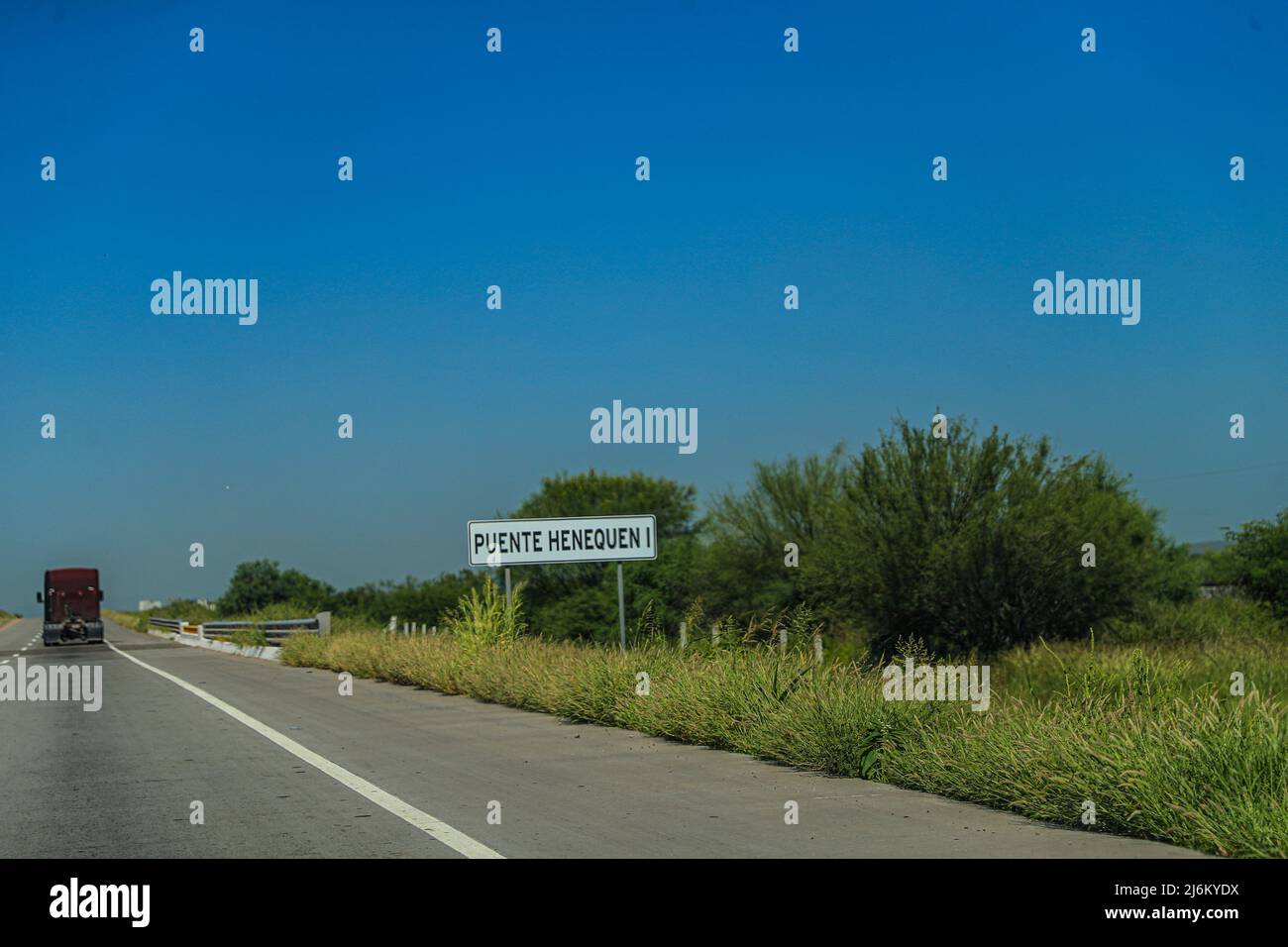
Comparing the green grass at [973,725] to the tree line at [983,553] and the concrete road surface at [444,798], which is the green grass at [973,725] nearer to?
the concrete road surface at [444,798]

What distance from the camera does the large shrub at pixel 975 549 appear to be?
3431 cm

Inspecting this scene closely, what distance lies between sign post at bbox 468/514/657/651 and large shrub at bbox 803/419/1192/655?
14178mm

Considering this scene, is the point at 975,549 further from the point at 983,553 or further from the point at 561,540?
the point at 561,540

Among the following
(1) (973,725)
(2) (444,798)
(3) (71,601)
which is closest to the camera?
(2) (444,798)

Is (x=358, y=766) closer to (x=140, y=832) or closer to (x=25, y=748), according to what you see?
(x=140, y=832)

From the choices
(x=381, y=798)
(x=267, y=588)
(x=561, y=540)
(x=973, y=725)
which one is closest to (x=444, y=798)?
(x=381, y=798)

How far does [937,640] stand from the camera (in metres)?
34.9

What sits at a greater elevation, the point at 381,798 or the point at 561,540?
the point at 561,540

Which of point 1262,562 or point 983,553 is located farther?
point 1262,562

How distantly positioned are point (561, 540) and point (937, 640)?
1601 centimetres

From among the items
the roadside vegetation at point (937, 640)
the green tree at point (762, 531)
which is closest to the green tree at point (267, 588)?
the roadside vegetation at point (937, 640)
